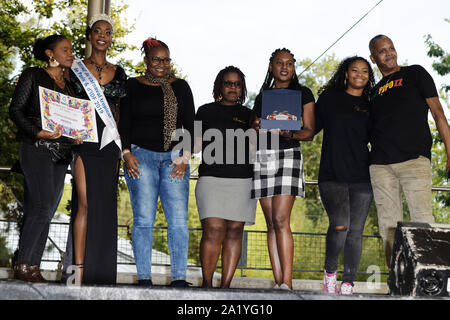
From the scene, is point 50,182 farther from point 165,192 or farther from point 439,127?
point 439,127

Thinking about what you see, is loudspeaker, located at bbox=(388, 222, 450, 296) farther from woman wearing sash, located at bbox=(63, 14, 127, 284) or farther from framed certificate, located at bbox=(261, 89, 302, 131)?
woman wearing sash, located at bbox=(63, 14, 127, 284)

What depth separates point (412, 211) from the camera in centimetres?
312

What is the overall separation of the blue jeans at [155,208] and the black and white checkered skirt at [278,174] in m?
0.46

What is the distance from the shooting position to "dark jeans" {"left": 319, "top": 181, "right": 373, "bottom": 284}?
3.15 m

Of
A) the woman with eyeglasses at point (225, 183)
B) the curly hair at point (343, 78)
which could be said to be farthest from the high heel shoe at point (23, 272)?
the curly hair at point (343, 78)

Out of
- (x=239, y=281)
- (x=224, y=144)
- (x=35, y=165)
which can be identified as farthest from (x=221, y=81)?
(x=239, y=281)

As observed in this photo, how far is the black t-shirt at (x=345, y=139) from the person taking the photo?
321 centimetres

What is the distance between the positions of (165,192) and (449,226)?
1540 mm

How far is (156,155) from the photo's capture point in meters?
3.07

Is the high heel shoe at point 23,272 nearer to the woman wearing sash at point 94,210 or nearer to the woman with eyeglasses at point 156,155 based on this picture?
the woman wearing sash at point 94,210

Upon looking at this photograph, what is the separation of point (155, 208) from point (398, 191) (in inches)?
58.7

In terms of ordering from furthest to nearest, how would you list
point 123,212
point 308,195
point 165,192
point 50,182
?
point 308,195 → point 123,212 → point 165,192 → point 50,182

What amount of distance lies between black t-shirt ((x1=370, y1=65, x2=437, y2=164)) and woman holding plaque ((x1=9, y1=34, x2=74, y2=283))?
6.09 ft
